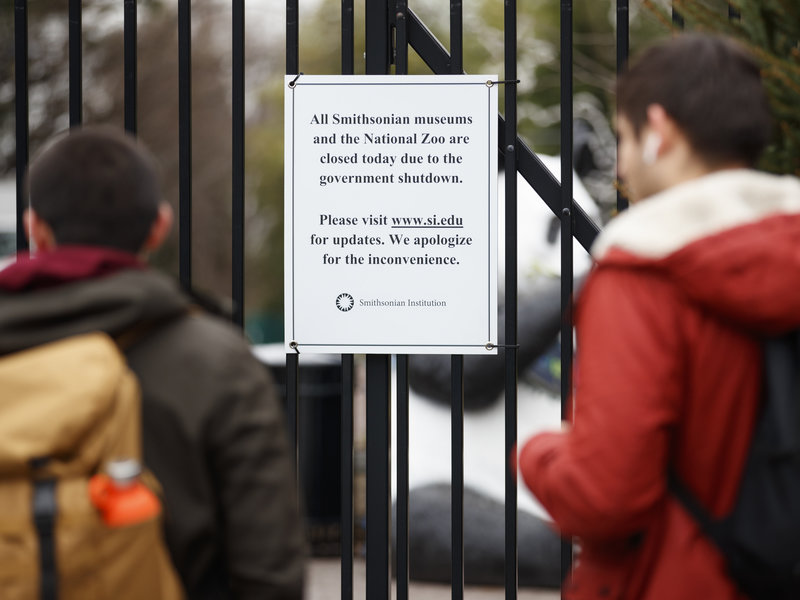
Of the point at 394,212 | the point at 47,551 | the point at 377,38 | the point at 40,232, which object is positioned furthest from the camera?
the point at 377,38

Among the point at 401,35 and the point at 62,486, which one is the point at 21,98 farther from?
the point at 62,486

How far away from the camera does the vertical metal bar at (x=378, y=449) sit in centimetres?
352

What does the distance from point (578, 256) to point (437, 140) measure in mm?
4252

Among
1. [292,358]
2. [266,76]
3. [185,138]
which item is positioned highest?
[266,76]

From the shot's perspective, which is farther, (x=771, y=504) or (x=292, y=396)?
(x=292, y=396)

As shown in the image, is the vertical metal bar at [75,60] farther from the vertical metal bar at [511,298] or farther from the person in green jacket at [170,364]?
the person in green jacket at [170,364]

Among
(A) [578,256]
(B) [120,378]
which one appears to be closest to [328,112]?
(B) [120,378]

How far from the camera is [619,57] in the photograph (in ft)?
11.3

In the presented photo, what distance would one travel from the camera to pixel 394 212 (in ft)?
11.2

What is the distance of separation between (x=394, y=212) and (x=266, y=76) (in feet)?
67.9

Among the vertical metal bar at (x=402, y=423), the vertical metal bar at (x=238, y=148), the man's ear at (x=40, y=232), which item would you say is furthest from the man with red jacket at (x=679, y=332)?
the vertical metal bar at (x=238, y=148)

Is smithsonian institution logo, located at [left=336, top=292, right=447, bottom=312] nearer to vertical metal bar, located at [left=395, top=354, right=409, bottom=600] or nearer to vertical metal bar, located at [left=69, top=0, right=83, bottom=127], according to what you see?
vertical metal bar, located at [left=395, top=354, right=409, bottom=600]

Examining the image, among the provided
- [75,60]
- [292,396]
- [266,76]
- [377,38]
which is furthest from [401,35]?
[266,76]

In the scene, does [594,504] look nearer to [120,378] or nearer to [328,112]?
[120,378]
